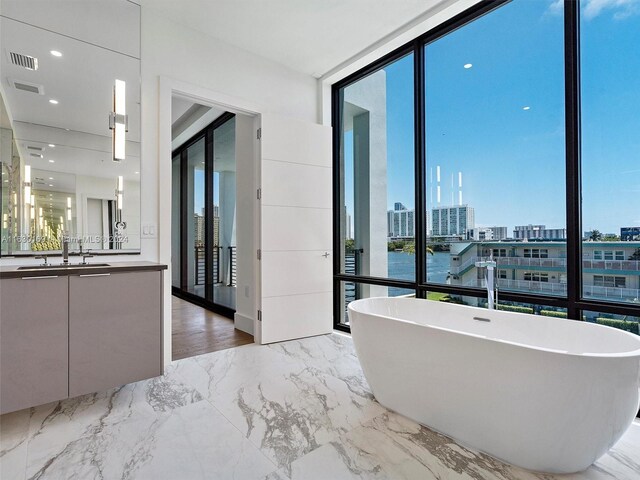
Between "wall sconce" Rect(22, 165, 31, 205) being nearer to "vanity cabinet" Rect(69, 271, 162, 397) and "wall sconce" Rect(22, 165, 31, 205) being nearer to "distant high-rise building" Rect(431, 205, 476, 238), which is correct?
"vanity cabinet" Rect(69, 271, 162, 397)

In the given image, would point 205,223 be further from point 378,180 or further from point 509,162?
point 509,162

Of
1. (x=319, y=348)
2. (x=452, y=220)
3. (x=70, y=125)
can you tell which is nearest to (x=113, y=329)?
(x=70, y=125)

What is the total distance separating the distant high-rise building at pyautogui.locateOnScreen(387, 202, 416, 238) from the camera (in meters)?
3.27

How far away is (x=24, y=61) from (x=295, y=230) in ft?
7.77

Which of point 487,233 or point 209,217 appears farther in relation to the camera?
point 209,217

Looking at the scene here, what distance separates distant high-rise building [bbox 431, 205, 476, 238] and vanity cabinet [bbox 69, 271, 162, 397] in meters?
2.23

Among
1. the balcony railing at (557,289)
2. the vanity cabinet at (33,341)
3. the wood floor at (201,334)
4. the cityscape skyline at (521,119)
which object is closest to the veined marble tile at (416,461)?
the balcony railing at (557,289)

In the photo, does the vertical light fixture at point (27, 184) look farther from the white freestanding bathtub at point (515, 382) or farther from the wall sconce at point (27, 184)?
the white freestanding bathtub at point (515, 382)

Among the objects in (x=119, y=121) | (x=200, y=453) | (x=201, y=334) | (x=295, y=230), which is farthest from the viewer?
(x=201, y=334)

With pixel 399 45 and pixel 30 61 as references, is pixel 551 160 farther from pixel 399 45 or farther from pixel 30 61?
pixel 30 61

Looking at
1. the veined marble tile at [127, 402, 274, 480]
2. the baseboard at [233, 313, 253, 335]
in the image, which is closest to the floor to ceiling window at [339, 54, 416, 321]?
the baseboard at [233, 313, 253, 335]

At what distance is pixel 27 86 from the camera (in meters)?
2.35

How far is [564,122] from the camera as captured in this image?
2307mm

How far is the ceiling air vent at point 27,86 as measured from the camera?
2.30 metres
